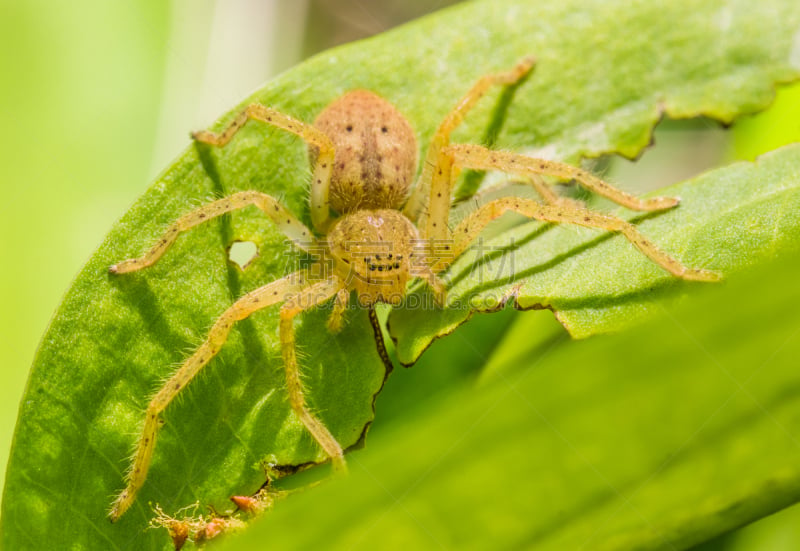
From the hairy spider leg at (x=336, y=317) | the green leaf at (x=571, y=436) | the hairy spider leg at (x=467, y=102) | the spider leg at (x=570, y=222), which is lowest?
the hairy spider leg at (x=336, y=317)

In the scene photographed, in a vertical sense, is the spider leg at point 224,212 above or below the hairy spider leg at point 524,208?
above

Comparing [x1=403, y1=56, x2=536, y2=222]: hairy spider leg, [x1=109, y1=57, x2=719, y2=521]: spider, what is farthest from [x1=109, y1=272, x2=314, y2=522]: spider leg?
[x1=403, y1=56, x2=536, y2=222]: hairy spider leg

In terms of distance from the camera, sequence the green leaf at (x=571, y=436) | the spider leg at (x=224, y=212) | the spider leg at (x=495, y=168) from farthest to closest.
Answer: the spider leg at (x=495, y=168), the spider leg at (x=224, y=212), the green leaf at (x=571, y=436)

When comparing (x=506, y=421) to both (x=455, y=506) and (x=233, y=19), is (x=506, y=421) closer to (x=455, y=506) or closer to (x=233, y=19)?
(x=455, y=506)

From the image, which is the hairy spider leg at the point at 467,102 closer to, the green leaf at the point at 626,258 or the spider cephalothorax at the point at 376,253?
the spider cephalothorax at the point at 376,253


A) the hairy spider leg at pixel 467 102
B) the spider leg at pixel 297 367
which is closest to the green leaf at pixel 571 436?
the spider leg at pixel 297 367

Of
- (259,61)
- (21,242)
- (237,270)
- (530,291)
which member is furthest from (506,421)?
(259,61)

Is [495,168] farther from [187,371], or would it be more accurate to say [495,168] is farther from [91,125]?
[91,125]
